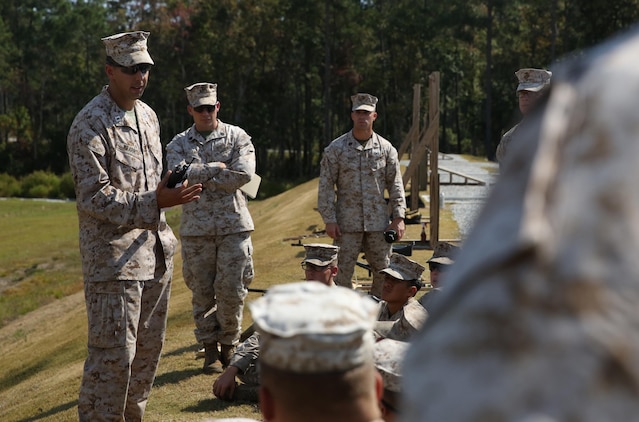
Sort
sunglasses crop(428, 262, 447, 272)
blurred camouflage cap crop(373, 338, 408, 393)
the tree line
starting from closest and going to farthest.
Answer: blurred camouflage cap crop(373, 338, 408, 393) → sunglasses crop(428, 262, 447, 272) → the tree line

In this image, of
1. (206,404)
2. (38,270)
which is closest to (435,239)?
(206,404)

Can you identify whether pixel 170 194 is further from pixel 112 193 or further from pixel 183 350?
pixel 183 350

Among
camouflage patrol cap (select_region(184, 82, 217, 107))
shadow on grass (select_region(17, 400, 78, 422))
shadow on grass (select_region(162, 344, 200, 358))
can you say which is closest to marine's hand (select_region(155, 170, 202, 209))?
camouflage patrol cap (select_region(184, 82, 217, 107))

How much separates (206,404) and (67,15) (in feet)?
209

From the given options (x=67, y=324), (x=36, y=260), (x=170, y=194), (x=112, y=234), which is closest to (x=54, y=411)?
(x=112, y=234)

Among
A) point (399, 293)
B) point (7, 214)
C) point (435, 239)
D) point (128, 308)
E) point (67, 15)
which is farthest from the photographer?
point (67, 15)

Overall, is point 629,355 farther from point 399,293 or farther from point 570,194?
point 399,293

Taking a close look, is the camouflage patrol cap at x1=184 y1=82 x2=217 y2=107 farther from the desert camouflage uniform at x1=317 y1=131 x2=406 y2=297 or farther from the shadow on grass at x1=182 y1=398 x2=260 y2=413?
the shadow on grass at x1=182 y1=398 x2=260 y2=413

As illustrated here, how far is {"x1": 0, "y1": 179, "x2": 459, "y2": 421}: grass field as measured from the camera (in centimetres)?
644

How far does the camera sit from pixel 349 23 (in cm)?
5188

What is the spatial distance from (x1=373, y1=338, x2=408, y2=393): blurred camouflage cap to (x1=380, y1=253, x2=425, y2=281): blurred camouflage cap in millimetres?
2949

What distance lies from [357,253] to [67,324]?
690 centimetres

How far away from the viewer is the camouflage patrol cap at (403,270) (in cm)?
559

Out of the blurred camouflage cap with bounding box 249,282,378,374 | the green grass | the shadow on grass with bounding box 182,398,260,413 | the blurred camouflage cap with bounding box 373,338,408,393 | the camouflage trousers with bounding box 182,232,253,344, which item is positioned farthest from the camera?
the green grass
